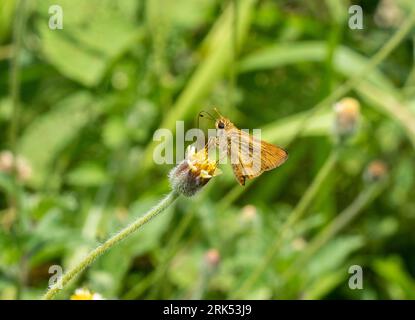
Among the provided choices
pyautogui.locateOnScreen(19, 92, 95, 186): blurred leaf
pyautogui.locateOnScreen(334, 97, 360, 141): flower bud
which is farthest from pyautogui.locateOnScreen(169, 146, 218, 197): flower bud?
pyautogui.locateOnScreen(19, 92, 95, 186): blurred leaf

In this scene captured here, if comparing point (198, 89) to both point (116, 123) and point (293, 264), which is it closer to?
point (116, 123)

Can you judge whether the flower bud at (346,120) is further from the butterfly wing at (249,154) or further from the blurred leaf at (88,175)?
the blurred leaf at (88,175)

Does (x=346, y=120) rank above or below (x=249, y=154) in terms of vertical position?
above

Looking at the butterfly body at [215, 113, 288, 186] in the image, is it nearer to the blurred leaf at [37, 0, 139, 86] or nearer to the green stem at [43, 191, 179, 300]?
the green stem at [43, 191, 179, 300]

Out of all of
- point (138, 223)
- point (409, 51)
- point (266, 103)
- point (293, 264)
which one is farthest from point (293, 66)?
point (138, 223)

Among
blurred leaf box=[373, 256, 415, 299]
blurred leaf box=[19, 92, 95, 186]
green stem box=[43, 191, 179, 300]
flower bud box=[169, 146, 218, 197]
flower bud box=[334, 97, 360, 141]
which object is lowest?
green stem box=[43, 191, 179, 300]

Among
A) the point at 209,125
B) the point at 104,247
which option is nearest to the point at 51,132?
the point at 209,125

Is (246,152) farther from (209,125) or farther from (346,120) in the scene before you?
(209,125)
